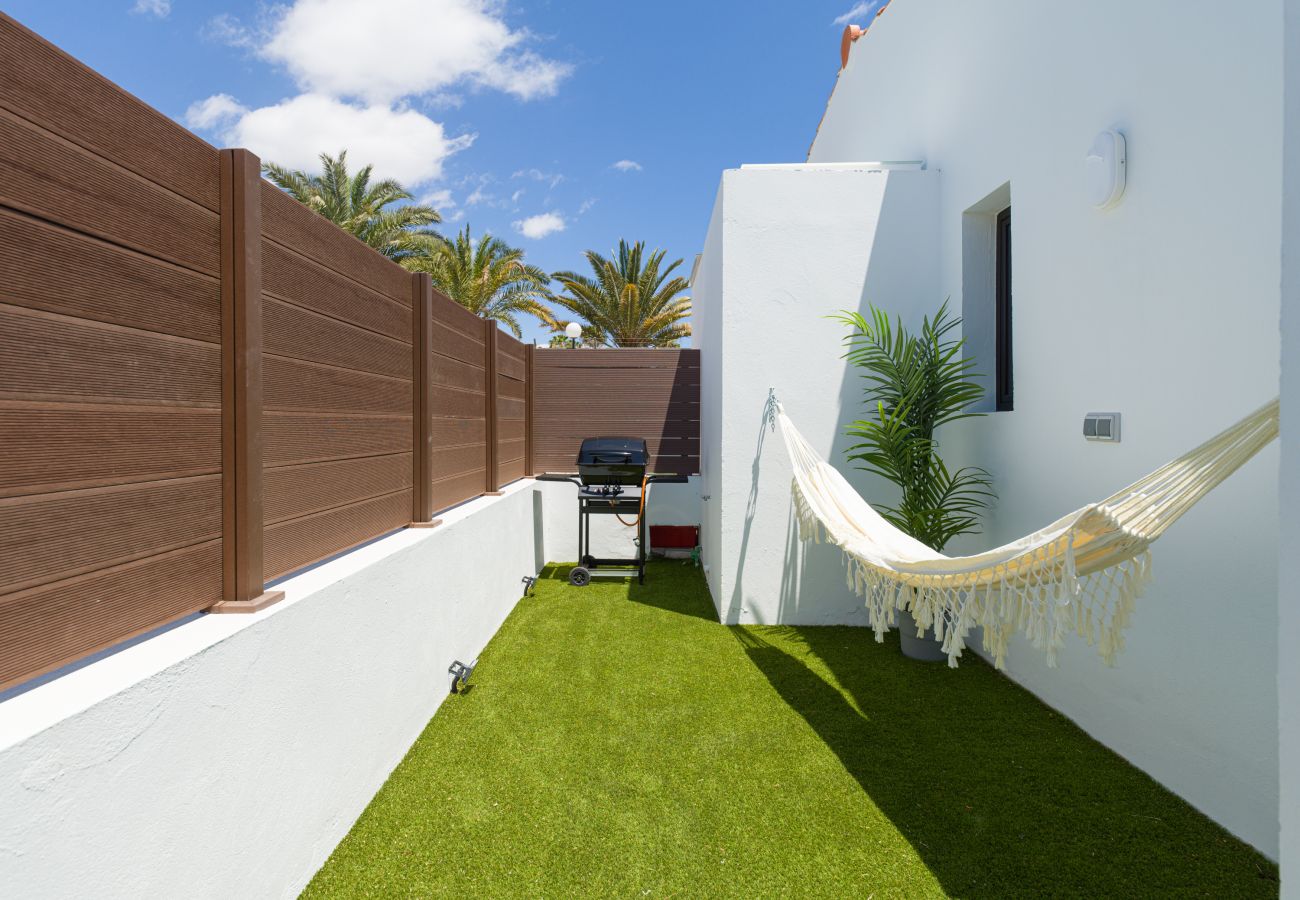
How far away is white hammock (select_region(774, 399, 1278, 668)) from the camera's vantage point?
163cm

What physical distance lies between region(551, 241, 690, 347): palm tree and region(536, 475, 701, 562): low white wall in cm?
909

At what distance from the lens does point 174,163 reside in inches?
55.0

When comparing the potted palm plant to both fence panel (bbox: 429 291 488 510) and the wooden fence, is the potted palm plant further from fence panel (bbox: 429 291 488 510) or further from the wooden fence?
the wooden fence

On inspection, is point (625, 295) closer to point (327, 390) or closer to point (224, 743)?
point (327, 390)

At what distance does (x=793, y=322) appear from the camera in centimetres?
407

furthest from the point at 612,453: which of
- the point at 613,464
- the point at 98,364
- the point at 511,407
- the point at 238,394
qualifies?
the point at 98,364

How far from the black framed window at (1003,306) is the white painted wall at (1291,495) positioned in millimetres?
2930

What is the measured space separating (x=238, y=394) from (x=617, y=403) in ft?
A: 15.9

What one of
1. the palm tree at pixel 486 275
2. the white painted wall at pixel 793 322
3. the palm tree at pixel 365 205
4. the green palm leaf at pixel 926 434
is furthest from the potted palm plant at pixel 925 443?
the palm tree at pixel 365 205

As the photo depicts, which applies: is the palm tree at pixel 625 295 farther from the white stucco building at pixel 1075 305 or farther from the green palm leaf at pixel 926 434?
the green palm leaf at pixel 926 434

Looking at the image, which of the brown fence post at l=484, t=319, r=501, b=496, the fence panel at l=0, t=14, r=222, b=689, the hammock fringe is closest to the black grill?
the brown fence post at l=484, t=319, r=501, b=496

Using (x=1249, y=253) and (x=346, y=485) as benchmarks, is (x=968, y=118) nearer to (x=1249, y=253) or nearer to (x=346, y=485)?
(x=1249, y=253)

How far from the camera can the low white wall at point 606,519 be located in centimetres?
604

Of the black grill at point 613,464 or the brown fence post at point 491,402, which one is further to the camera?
the black grill at point 613,464
